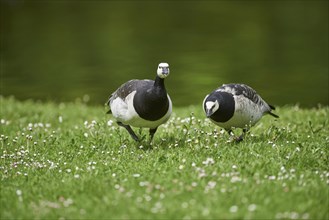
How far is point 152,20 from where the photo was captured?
38844mm

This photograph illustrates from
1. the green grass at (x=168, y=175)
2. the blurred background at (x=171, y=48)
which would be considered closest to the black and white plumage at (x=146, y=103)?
the green grass at (x=168, y=175)

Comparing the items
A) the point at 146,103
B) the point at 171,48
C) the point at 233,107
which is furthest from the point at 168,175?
the point at 171,48

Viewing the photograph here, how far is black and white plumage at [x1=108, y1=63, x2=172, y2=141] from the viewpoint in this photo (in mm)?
9180

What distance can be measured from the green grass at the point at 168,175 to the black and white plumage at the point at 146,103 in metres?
0.44

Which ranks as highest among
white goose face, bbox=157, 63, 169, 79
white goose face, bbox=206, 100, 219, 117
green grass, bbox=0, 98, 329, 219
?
white goose face, bbox=157, 63, 169, 79

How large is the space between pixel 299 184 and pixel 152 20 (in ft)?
107

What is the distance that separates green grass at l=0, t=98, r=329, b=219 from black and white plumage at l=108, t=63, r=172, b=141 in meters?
0.44

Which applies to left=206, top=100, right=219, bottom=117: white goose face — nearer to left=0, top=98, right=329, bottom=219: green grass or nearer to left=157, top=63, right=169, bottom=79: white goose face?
left=0, top=98, right=329, bottom=219: green grass

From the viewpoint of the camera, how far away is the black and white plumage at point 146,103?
918cm

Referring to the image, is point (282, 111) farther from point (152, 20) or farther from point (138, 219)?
point (152, 20)

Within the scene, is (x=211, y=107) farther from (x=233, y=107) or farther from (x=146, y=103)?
(x=146, y=103)

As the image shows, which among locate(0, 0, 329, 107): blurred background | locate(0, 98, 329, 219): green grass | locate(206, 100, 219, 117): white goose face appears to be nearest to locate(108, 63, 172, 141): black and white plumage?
locate(0, 98, 329, 219): green grass

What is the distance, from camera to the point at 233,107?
30.6 ft

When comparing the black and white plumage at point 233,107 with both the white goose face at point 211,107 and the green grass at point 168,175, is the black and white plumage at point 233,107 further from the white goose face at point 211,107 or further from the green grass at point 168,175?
the green grass at point 168,175
